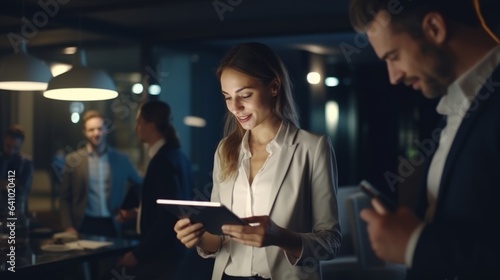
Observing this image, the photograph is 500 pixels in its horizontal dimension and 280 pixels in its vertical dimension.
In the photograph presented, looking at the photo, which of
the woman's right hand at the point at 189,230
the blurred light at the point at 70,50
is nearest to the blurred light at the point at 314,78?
the blurred light at the point at 70,50

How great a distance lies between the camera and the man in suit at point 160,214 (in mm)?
3322

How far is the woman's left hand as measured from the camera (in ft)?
6.35

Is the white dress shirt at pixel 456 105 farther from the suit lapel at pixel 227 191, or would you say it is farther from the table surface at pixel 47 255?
the table surface at pixel 47 255

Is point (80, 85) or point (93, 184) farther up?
point (80, 85)

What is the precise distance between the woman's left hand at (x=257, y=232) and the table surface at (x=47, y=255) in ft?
4.99

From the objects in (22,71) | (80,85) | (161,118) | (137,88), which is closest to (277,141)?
(161,118)

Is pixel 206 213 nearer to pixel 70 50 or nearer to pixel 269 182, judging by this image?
pixel 269 182

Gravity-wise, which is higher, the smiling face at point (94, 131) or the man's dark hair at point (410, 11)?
the man's dark hair at point (410, 11)

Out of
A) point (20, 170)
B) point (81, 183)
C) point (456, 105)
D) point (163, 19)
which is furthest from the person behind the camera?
point (163, 19)

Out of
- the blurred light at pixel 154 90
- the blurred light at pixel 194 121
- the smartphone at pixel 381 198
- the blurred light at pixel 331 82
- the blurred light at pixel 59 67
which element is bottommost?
the smartphone at pixel 381 198

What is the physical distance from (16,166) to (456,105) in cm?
382

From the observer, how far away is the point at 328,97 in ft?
23.6

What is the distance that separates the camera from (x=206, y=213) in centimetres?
191

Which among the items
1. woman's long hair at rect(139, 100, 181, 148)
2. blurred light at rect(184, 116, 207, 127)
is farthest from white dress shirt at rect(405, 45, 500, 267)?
blurred light at rect(184, 116, 207, 127)
